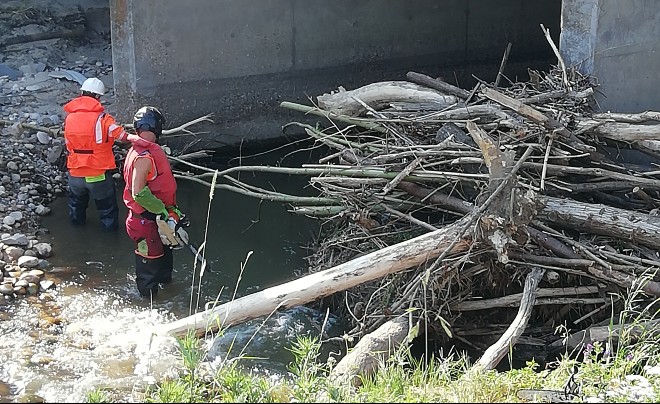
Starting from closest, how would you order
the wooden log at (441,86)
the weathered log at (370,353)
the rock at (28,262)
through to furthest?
the weathered log at (370,353) < the wooden log at (441,86) < the rock at (28,262)

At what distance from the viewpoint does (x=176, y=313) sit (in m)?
6.93

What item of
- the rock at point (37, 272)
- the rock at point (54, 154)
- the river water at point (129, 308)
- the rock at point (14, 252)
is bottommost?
the river water at point (129, 308)

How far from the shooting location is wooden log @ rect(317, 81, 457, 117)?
7105 millimetres

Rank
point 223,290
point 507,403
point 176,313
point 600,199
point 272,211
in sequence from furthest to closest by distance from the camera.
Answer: point 272,211 → point 223,290 → point 176,313 → point 600,199 → point 507,403

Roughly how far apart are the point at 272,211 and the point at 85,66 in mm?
5000

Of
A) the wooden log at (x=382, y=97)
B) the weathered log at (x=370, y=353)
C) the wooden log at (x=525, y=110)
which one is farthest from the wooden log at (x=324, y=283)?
the wooden log at (x=382, y=97)

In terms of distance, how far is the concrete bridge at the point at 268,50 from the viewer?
10.7m

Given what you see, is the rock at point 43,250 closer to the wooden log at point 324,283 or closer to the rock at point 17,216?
the rock at point 17,216

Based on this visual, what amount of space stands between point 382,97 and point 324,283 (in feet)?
7.89

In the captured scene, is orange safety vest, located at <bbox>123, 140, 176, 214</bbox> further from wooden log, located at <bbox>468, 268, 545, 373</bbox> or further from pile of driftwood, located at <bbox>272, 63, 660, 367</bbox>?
wooden log, located at <bbox>468, 268, 545, 373</bbox>

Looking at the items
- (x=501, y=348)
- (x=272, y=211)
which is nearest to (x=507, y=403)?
(x=501, y=348)

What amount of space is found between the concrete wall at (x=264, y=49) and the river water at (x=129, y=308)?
1.78 m

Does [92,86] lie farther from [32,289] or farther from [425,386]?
[425,386]

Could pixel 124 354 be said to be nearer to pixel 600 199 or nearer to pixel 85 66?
pixel 600 199
